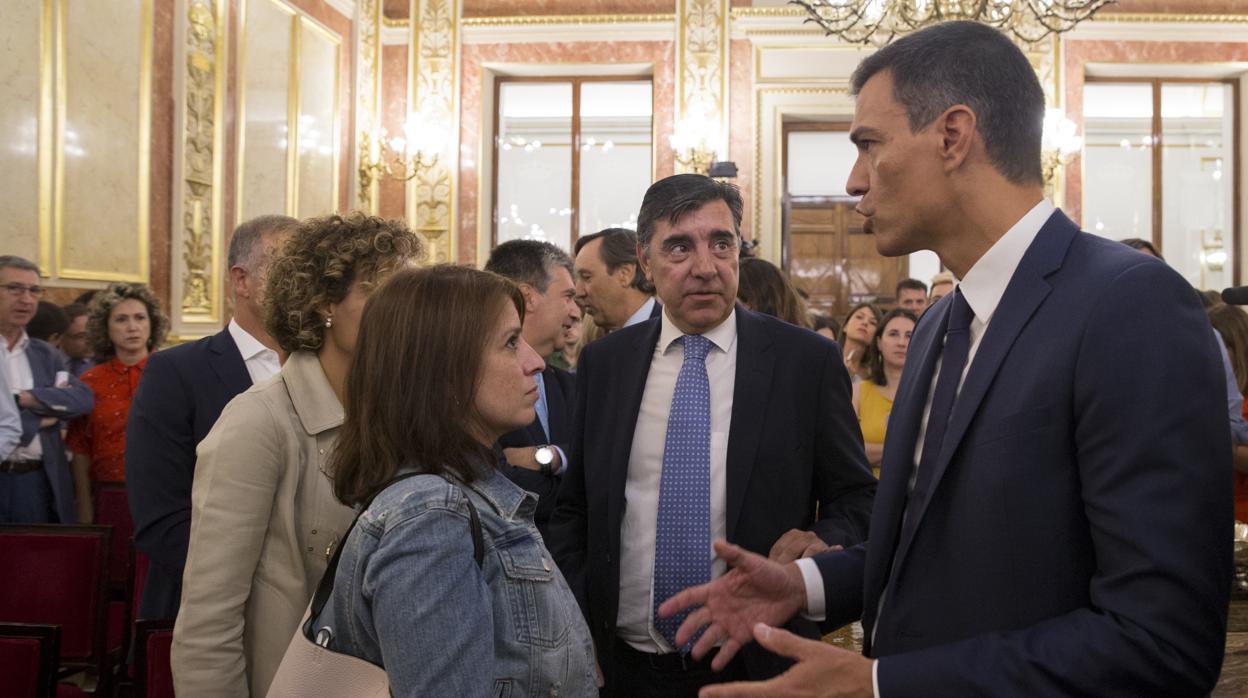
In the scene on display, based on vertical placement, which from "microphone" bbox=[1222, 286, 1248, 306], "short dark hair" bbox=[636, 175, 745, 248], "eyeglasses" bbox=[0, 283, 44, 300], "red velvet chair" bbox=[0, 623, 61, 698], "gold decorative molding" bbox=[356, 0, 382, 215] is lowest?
"red velvet chair" bbox=[0, 623, 61, 698]

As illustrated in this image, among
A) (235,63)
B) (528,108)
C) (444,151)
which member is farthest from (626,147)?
(235,63)

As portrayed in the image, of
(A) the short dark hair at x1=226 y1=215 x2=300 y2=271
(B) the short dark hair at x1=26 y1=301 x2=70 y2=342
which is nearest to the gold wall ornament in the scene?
(B) the short dark hair at x1=26 y1=301 x2=70 y2=342

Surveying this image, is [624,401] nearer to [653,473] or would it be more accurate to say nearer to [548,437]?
[653,473]

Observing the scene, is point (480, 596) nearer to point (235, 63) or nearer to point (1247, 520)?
point (1247, 520)

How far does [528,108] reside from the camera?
10.8 metres

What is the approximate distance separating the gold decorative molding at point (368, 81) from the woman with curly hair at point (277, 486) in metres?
8.37

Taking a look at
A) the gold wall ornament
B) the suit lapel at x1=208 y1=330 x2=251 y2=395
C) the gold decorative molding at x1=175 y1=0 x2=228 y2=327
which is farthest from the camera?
the gold wall ornament

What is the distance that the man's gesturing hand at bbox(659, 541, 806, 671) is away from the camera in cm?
164

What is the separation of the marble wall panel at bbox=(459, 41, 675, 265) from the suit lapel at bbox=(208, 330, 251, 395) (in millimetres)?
7612

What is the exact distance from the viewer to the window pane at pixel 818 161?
10.8 meters

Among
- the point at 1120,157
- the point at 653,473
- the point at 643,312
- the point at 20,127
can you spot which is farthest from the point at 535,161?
the point at 653,473

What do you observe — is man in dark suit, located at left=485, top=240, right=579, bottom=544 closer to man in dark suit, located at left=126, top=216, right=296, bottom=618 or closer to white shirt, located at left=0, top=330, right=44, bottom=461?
man in dark suit, located at left=126, top=216, right=296, bottom=618

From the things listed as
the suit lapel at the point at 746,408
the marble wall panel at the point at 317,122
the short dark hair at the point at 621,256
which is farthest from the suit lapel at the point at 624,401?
the marble wall panel at the point at 317,122

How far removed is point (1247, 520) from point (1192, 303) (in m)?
3.28
